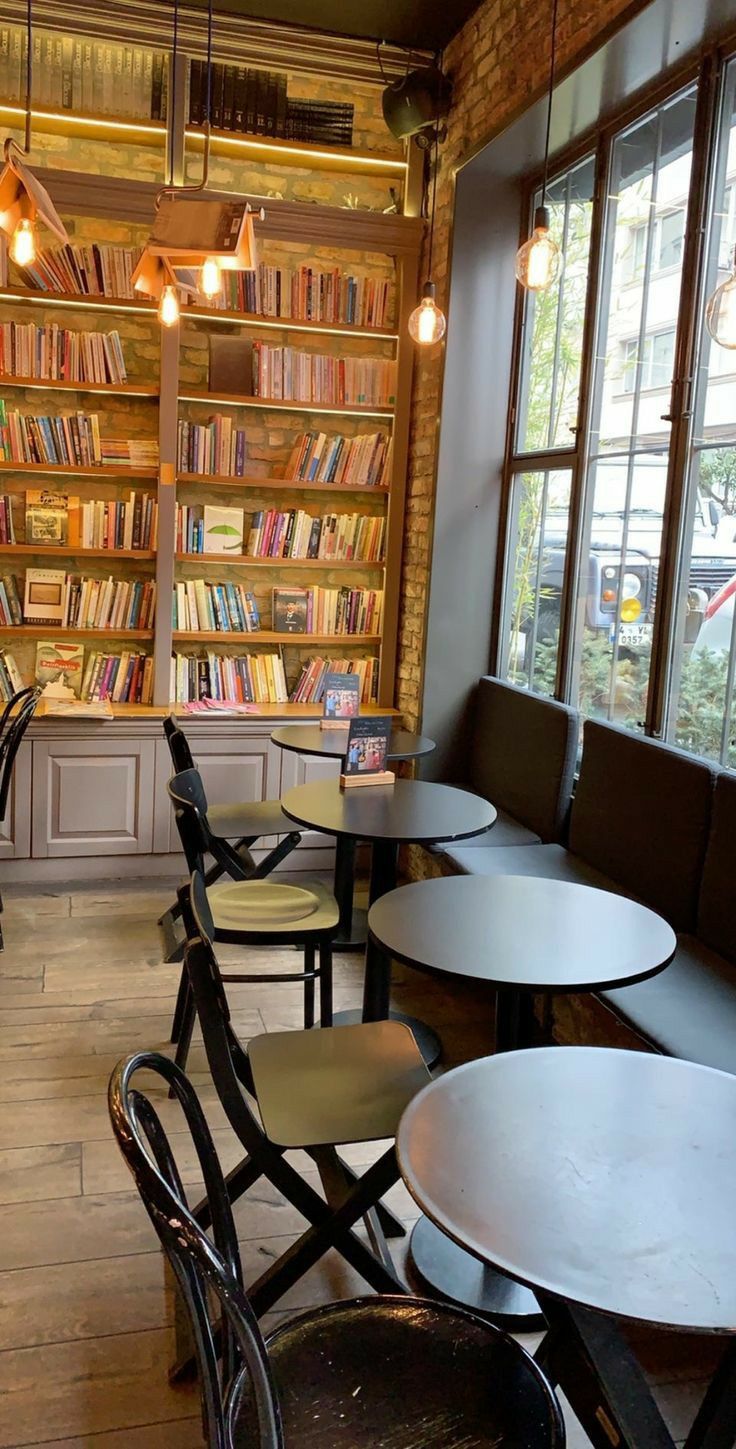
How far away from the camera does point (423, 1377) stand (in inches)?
58.1

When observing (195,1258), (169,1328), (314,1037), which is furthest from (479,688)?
(195,1258)

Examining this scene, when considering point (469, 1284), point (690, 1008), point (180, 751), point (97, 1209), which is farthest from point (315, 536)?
point (469, 1284)

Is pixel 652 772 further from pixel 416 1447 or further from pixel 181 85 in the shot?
pixel 181 85

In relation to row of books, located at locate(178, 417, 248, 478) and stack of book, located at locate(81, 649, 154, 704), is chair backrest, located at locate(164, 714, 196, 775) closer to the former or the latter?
stack of book, located at locate(81, 649, 154, 704)

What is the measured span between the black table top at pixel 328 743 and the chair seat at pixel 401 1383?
2.37m

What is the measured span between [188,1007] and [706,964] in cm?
151

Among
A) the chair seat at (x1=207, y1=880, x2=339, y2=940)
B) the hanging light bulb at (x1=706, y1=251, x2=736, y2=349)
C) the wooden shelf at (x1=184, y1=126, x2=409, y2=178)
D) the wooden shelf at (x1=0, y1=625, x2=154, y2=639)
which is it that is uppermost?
the wooden shelf at (x1=184, y1=126, x2=409, y2=178)

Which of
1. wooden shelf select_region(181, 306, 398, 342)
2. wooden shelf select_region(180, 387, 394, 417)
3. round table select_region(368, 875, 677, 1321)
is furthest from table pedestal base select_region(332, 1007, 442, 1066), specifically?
wooden shelf select_region(181, 306, 398, 342)

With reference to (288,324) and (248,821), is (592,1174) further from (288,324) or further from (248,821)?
(288,324)

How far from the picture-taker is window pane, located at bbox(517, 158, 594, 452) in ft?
14.1

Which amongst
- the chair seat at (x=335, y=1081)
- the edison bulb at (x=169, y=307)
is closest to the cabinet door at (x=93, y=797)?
the edison bulb at (x=169, y=307)

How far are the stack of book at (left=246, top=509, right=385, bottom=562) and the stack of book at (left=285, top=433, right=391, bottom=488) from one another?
176 mm

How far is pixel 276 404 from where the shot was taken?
511 centimetres

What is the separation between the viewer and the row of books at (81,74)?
470 centimetres
